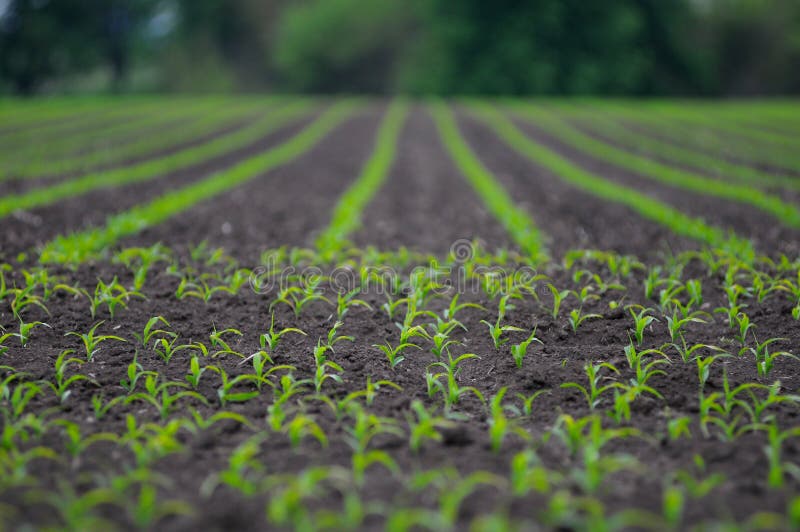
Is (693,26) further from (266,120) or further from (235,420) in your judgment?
(235,420)

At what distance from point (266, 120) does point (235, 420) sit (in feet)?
60.5

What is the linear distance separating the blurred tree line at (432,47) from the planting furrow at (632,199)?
23.5 metres

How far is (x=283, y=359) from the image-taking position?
3854 millimetres

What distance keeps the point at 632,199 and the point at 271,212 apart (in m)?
4.97

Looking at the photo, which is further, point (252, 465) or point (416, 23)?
point (416, 23)

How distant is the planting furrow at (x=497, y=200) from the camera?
20.7 ft

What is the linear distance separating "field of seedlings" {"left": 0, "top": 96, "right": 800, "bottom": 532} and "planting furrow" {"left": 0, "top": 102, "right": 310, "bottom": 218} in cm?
10

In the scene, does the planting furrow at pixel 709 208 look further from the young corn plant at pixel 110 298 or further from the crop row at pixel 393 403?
the young corn plant at pixel 110 298

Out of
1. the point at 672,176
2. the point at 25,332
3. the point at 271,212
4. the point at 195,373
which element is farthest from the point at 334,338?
the point at 672,176

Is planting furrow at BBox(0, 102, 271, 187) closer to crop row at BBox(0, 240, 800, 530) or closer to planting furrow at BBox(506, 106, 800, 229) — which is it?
crop row at BBox(0, 240, 800, 530)

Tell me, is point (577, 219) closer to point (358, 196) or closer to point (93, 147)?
point (358, 196)

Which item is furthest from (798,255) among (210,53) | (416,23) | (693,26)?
(210,53)

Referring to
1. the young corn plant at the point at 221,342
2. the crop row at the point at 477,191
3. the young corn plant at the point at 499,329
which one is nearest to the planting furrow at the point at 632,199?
the crop row at the point at 477,191

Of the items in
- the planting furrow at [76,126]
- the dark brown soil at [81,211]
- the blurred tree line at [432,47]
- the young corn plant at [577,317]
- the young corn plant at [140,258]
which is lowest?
the young corn plant at [577,317]
